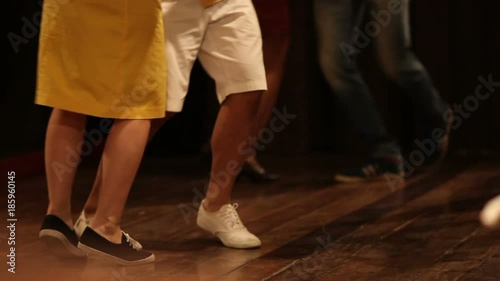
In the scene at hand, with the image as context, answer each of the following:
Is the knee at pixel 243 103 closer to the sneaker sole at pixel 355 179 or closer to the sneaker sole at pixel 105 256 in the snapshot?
the sneaker sole at pixel 105 256

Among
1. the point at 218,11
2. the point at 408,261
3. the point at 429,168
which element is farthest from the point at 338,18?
the point at 408,261

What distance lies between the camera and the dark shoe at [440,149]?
3.71 metres


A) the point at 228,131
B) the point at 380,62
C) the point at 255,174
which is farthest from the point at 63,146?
the point at 380,62

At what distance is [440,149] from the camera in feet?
12.2

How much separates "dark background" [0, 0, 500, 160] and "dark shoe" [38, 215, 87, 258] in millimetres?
1479

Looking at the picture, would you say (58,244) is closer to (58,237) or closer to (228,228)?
(58,237)

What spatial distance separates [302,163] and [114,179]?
1754 mm

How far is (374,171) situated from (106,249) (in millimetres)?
1456

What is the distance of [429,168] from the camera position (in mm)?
3861

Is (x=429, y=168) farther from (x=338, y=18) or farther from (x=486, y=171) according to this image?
(x=338, y=18)

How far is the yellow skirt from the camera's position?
7.97ft

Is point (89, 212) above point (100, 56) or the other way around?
the other way around

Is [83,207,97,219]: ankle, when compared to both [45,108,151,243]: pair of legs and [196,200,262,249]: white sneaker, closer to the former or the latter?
[45,108,151,243]: pair of legs

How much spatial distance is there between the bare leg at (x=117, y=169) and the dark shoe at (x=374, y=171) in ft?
4.26
